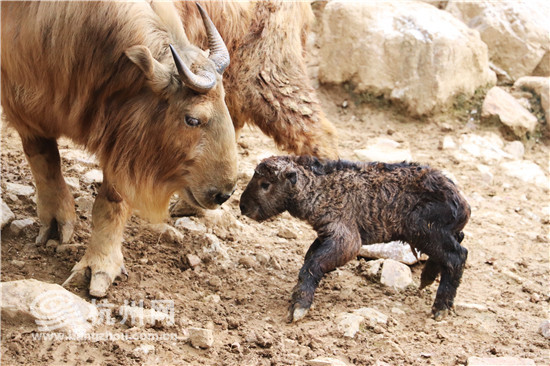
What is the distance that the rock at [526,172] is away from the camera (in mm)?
7133

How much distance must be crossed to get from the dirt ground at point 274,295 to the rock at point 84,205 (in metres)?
0.06

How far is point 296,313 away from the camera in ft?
13.4

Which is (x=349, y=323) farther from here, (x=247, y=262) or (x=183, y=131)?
(x=183, y=131)

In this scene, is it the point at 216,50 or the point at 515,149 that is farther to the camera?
the point at 515,149

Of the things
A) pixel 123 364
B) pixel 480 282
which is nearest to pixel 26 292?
pixel 123 364

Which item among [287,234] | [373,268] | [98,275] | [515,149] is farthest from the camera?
[515,149]

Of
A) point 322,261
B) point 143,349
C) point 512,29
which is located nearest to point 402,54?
point 512,29

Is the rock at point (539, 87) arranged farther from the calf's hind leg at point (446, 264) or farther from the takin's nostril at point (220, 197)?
the takin's nostril at point (220, 197)

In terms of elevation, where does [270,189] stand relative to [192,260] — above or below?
above

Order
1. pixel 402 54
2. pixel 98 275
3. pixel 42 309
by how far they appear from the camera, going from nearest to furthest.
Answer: pixel 42 309 → pixel 98 275 → pixel 402 54

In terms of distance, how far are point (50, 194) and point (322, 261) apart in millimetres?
2078

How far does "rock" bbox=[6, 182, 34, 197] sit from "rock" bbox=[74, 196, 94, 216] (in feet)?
1.20

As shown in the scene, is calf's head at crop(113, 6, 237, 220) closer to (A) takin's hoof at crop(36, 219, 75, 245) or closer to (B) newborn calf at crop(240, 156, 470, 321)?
(B) newborn calf at crop(240, 156, 470, 321)

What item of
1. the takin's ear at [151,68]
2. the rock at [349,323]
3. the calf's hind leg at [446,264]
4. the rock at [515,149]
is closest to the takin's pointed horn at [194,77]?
the takin's ear at [151,68]
